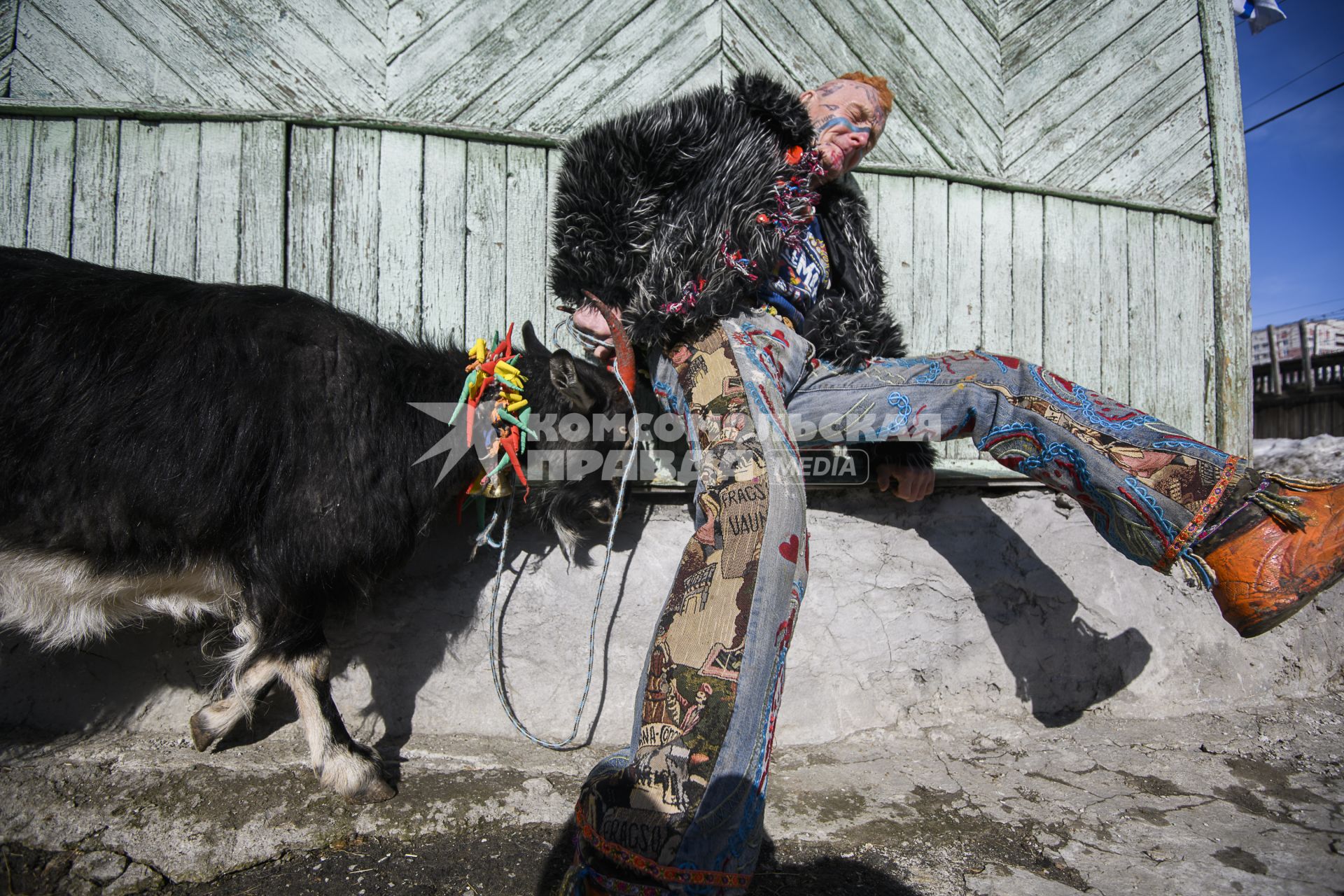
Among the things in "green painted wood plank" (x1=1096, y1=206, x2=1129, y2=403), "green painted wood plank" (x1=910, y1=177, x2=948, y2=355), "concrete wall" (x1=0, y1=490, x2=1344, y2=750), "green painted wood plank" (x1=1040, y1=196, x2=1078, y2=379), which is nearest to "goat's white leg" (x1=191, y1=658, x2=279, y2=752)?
"concrete wall" (x1=0, y1=490, x2=1344, y2=750)

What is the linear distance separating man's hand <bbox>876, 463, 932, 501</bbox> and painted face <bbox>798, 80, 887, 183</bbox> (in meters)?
1.01

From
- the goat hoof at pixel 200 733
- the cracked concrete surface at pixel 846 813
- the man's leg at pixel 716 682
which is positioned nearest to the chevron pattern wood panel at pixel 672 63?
the man's leg at pixel 716 682

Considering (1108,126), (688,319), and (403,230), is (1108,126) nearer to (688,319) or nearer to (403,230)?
(688,319)

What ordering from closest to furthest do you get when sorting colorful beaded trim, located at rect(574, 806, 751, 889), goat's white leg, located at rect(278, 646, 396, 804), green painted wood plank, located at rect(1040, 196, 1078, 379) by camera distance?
colorful beaded trim, located at rect(574, 806, 751, 889) < goat's white leg, located at rect(278, 646, 396, 804) < green painted wood plank, located at rect(1040, 196, 1078, 379)

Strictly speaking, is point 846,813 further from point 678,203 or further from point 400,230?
point 400,230

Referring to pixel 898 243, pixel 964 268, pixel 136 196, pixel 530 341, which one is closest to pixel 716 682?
pixel 530 341

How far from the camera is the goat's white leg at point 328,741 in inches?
77.9

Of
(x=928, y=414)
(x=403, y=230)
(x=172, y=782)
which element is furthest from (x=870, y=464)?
(x=172, y=782)

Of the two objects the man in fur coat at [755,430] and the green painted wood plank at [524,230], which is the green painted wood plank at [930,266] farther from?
the green painted wood plank at [524,230]

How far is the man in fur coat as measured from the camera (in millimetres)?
1236

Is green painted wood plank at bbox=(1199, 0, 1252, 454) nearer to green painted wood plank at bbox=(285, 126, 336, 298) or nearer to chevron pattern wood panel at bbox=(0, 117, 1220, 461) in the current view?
chevron pattern wood panel at bbox=(0, 117, 1220, 461)

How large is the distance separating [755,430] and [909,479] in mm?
1094

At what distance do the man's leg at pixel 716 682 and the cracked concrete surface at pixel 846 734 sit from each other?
560 mm

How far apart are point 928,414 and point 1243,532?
2.38ft
